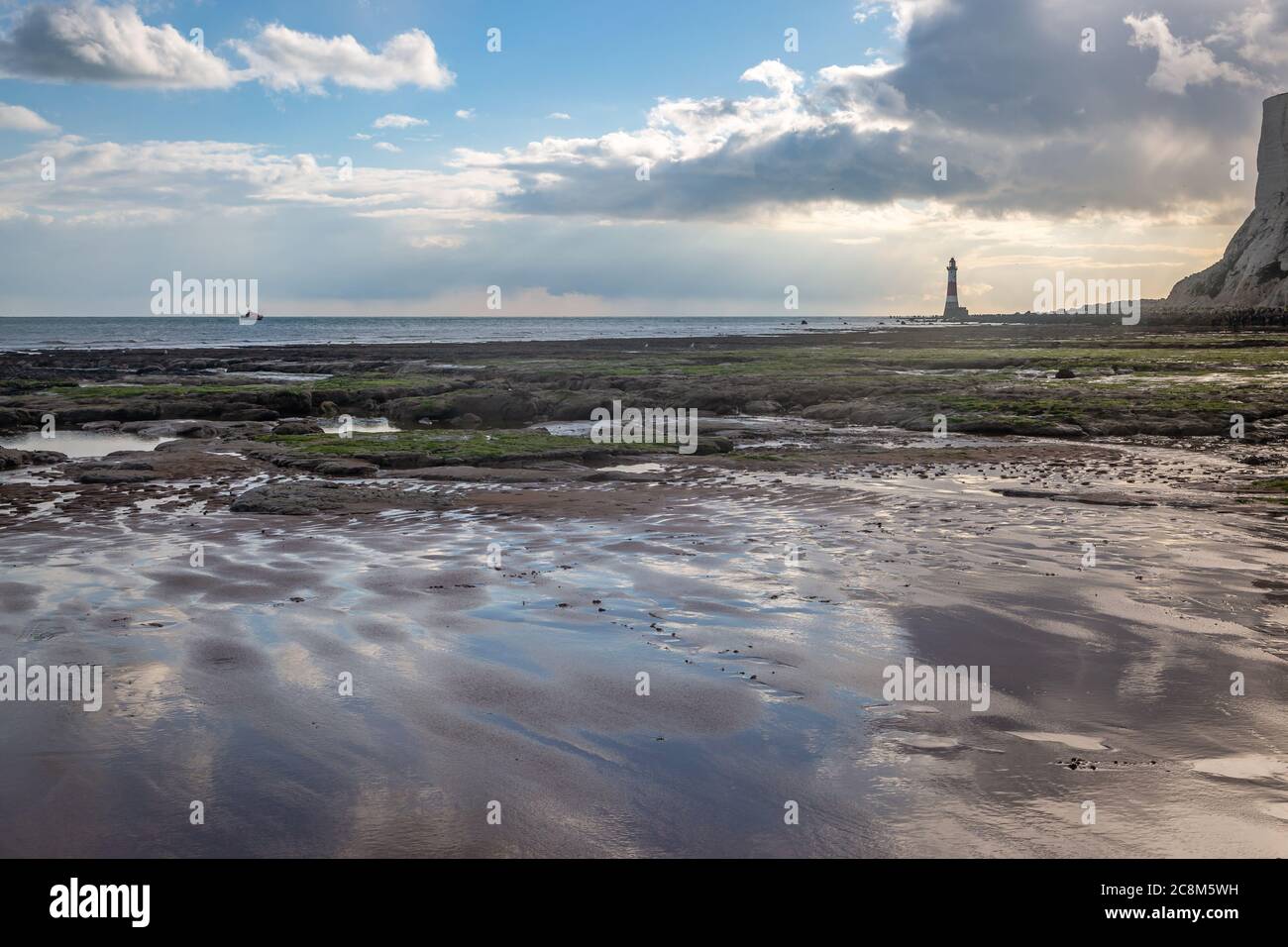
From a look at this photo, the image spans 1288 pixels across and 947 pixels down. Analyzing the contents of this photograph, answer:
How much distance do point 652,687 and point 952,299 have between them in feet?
621

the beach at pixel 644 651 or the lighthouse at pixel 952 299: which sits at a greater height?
the lighthouse at pixel 952 299

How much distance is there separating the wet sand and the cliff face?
359 feet

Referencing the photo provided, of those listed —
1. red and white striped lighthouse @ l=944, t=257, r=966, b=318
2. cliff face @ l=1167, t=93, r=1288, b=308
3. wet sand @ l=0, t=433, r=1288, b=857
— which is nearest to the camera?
wet sand @ l=0, t=433, r=1288, b=857

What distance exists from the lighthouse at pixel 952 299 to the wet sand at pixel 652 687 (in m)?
172

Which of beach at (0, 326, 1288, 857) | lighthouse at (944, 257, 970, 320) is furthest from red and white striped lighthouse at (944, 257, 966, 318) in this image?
beach at (0, 326, 1288, 857)

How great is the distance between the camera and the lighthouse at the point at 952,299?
174m

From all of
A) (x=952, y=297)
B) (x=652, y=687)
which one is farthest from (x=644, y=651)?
(x=952, y=297)

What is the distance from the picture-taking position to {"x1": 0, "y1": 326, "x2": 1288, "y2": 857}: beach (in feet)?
17.1

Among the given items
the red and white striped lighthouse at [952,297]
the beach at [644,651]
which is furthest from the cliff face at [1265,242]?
the beach at [644,651]

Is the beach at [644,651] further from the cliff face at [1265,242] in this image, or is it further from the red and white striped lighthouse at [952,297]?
the red and white striped lighthouse at [952,297]

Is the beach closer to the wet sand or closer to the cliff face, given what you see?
the wet sand

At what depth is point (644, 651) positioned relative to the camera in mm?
7957

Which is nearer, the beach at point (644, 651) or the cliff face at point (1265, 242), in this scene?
the beach at point (644, 651)

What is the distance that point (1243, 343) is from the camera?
57.9 metres
